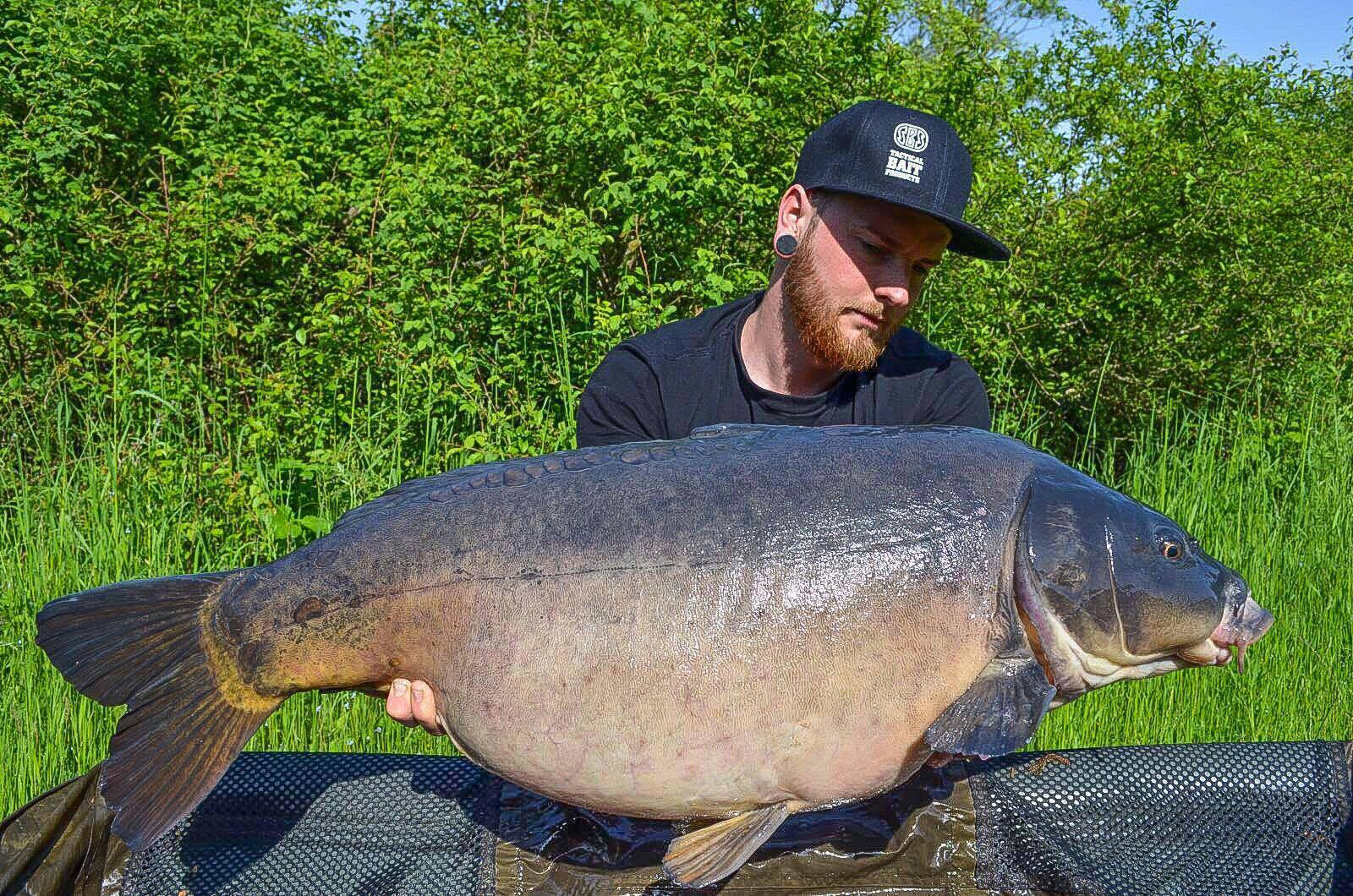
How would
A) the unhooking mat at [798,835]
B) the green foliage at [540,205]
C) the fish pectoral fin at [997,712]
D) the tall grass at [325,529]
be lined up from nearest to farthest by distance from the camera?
the fish pectoral fin at [997,712], the unhooking mat at [798,835], the tall grass at [325,529], the green foliage at [540,205]

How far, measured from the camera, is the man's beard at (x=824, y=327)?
2609 millimetres

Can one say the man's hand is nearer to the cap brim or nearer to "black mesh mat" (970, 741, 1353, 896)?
"black mesh mat" (970, 741, 1353, 896)

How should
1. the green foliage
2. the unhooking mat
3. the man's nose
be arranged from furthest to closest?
1. the green foliage
2. the man's nose
3. the unhooking mat

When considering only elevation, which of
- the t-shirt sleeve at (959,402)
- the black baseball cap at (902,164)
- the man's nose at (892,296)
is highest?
the black baseball cap at (902,164)


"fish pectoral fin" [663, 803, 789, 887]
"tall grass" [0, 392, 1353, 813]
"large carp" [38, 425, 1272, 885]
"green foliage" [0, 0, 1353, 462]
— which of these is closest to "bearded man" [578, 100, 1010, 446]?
"large carp" [38, 425, 1272, 885]

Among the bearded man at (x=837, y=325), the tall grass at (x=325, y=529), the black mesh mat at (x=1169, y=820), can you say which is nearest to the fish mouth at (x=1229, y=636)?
the black mesh mat at (x=1169, y=820)

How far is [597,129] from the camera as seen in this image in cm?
546

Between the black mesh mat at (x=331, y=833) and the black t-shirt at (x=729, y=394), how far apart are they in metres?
0.90

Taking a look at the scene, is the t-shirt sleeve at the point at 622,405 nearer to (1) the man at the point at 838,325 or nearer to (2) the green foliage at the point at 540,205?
(1) the man at the point at 838,325

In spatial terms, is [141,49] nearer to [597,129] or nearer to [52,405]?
[52,405]

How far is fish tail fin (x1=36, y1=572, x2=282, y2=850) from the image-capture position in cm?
179

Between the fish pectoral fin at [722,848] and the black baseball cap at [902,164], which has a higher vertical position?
the black baseball cap at [902,164]

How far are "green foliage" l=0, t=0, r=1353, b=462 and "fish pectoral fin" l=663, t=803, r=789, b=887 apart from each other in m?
3.04

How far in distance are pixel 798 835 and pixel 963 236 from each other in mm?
1369
